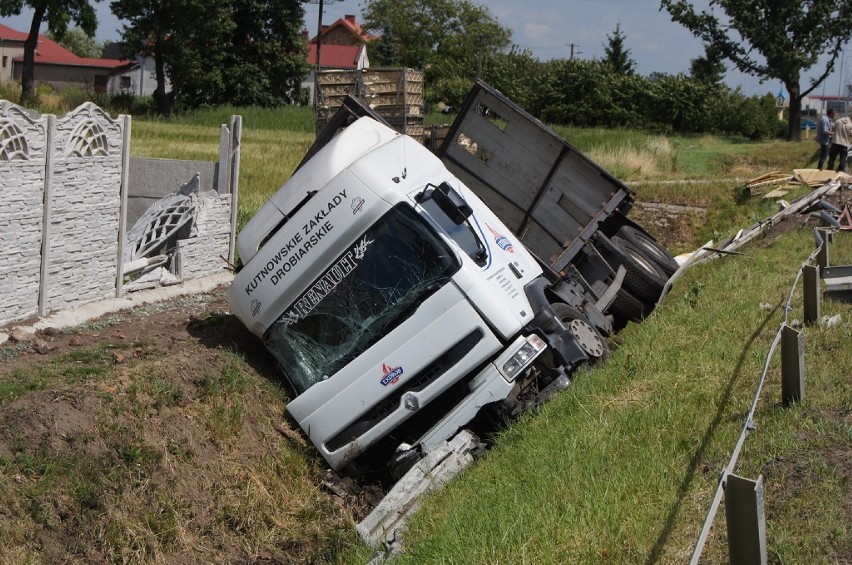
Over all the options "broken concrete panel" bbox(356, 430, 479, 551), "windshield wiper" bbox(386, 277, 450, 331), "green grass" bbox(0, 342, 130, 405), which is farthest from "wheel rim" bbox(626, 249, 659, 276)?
"green grass" bbox(0, 342, 130, 405)

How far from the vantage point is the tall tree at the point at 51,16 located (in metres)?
55.2

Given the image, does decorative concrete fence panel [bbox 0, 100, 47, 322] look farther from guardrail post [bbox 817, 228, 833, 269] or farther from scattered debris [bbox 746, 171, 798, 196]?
scattered debris [bbox 746, 171, 798, 196]

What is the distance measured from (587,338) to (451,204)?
180cm

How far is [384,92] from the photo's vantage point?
19.8 metres

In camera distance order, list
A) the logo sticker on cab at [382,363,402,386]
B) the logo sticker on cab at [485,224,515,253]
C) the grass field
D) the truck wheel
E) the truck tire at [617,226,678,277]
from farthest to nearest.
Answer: the truck tire at [617,226,678,277], the truck wheel, the logo sticker on cab at [485,224,515,253], the logo sticker on cab at [382,363,402,386], the grass field

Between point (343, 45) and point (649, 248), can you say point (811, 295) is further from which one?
point (343, 45)

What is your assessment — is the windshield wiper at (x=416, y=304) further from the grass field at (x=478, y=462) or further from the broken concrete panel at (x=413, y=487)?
the grass field at (x=478, y=462)

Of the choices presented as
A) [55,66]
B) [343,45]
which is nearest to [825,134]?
[55,66]

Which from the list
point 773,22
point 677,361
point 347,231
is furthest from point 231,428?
point 773,22

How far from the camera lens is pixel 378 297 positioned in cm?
841

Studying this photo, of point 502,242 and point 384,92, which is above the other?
point 384,92

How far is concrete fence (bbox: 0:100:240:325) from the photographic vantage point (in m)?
9.71

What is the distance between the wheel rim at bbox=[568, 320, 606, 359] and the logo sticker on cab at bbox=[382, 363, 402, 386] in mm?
1636

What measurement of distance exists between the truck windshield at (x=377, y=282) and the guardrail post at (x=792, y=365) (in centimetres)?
275
